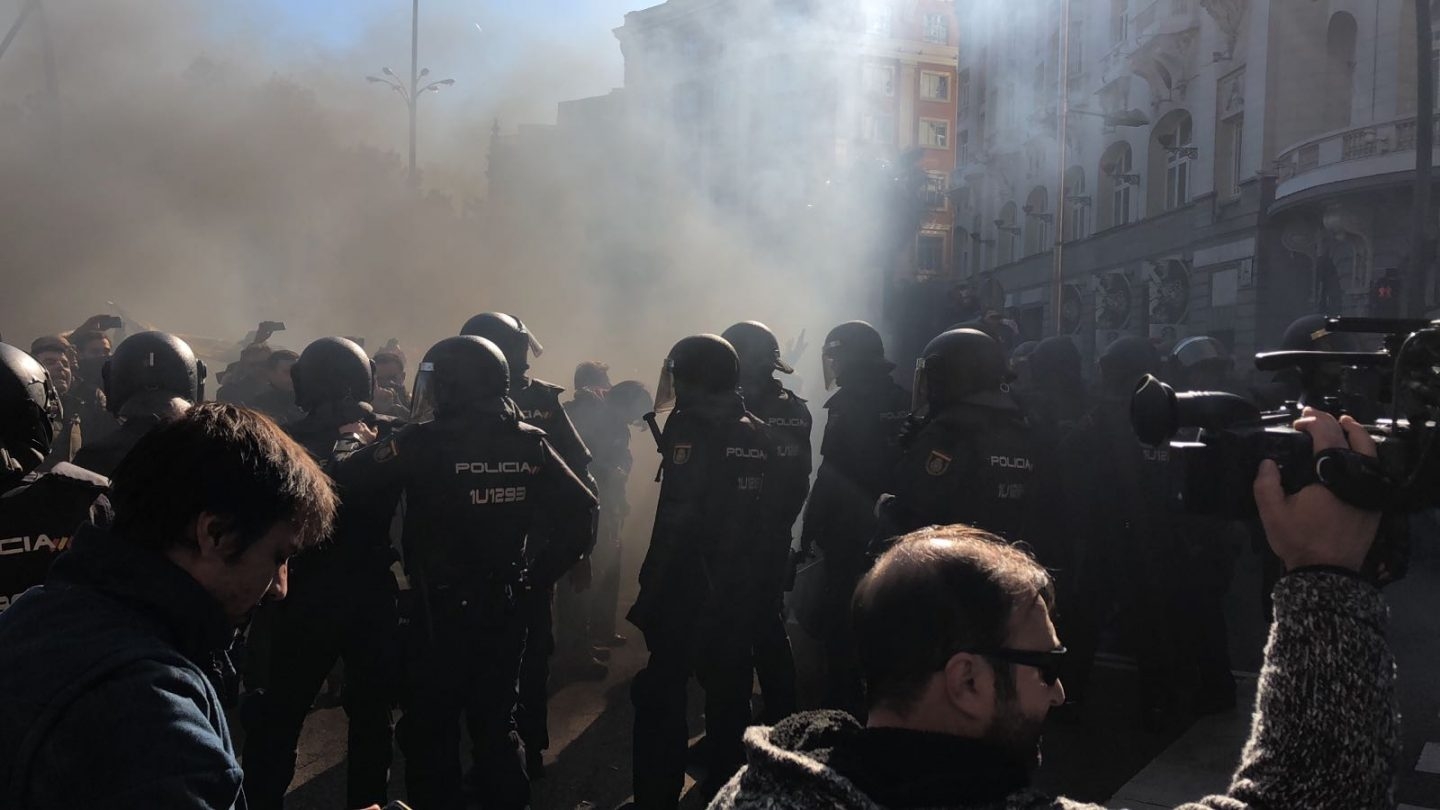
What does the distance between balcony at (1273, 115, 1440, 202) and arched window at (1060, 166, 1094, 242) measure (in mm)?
9072

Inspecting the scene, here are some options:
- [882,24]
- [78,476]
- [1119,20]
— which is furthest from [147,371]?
[882,24]

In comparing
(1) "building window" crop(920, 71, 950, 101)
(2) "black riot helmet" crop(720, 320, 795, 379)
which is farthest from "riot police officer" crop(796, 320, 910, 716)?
(1) "building window" crop(920, 71, 950, 101)

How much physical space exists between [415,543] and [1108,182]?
24.6m

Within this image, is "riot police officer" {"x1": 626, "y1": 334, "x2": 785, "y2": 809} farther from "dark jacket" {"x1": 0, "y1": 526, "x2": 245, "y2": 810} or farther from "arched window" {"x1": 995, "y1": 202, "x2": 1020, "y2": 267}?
"arched window" {"x1": 995, "y1": 202, "x2": 1020, "y2": 267}

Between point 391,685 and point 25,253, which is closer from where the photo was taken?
point 391,685

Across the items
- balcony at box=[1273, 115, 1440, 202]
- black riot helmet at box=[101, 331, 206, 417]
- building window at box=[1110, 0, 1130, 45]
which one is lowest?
black riot helmet at box=[101, 331, 206, 417]

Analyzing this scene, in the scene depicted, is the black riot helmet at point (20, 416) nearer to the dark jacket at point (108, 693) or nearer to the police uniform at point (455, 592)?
the police uniform at point (455, 592)

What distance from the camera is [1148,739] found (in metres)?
4.76

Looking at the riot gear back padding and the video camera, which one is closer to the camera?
the video camera

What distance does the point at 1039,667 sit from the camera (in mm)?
1287

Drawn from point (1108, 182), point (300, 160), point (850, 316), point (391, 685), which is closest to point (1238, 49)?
point (1108, 182)

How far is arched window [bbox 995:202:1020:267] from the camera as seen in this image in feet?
99.8

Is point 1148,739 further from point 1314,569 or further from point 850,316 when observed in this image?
point 850,316

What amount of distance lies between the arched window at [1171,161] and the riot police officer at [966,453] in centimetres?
1933
